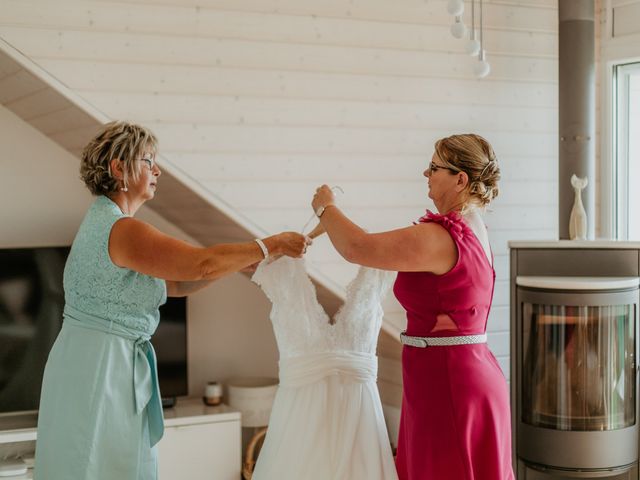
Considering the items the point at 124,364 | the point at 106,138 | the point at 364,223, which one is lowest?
the point at 124,364

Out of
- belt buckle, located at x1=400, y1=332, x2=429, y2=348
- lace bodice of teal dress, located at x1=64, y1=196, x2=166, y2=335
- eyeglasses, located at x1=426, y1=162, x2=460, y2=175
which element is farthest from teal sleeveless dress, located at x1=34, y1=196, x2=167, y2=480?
eyeglasses, located at x1=426, y1=162, x2=460, y2=175

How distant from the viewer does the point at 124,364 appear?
7.35 feet

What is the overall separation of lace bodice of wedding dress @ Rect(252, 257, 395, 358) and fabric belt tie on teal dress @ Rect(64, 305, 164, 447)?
1.17 ft

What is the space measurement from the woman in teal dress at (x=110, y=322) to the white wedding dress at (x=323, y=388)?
0.21 metres

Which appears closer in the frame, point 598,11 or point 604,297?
point 604,297

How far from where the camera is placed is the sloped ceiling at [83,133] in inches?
117

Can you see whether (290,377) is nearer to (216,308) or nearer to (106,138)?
(106,138)

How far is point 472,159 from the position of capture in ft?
7.34

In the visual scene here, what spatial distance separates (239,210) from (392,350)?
128cm

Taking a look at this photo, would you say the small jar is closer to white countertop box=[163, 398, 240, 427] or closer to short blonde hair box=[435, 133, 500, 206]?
white countertop box=[163, 398, 240, 427]

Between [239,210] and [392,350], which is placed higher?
[239,210]

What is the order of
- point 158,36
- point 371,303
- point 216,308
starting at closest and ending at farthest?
point 371,303, point 158,36, point 216,308

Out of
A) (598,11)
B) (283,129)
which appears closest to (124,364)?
(283,129)

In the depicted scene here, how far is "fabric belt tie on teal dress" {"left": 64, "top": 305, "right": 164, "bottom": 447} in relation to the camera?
7.32ft
